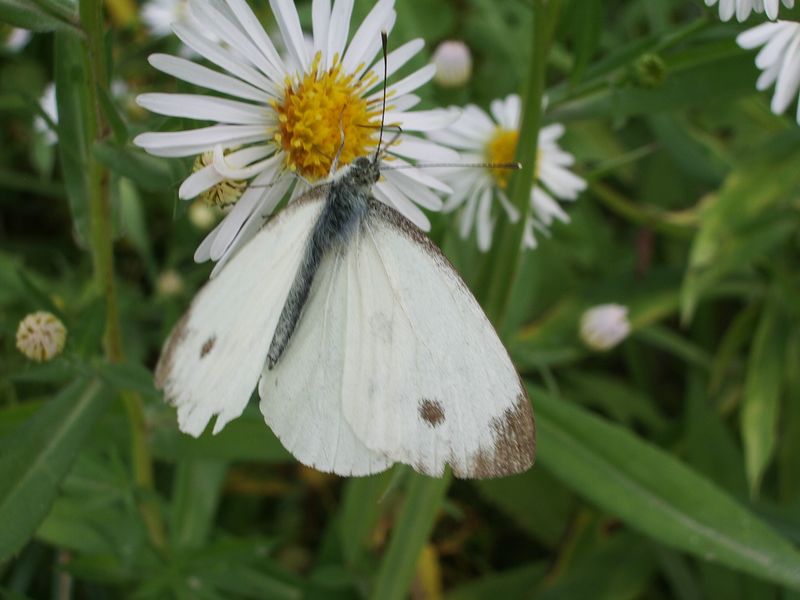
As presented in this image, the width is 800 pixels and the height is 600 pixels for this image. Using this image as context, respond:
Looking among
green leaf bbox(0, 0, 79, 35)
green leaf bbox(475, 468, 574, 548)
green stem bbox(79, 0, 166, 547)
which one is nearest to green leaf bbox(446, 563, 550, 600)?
green leaf bbox(475, 468, 574, 548)

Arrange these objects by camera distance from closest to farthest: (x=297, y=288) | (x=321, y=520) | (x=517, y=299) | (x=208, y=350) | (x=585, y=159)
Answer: (x=208, y=350) → (x=297, y=288) → (x=517, y=299) → (x=321, y=520) → (x=585, y=159)

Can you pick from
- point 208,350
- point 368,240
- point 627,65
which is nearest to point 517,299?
point 627,65

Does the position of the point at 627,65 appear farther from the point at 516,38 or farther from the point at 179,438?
the point at 179,438

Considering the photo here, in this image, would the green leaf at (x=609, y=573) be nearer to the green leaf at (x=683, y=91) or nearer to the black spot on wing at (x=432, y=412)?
the green leaf at (x=683, y=91)

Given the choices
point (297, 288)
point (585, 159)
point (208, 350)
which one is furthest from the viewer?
point (585, 159)

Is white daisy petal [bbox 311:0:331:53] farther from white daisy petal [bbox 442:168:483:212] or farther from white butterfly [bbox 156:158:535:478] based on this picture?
white daisy petal [bbox 442:168:483:212]

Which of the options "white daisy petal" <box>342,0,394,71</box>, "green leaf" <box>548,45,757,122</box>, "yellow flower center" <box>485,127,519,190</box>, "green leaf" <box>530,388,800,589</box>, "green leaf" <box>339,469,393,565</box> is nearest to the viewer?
"white daisy petal" <box>342,0,394,71</box>

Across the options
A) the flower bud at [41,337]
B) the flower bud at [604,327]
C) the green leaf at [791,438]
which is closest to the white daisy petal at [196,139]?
the flower bud at [41,337]
